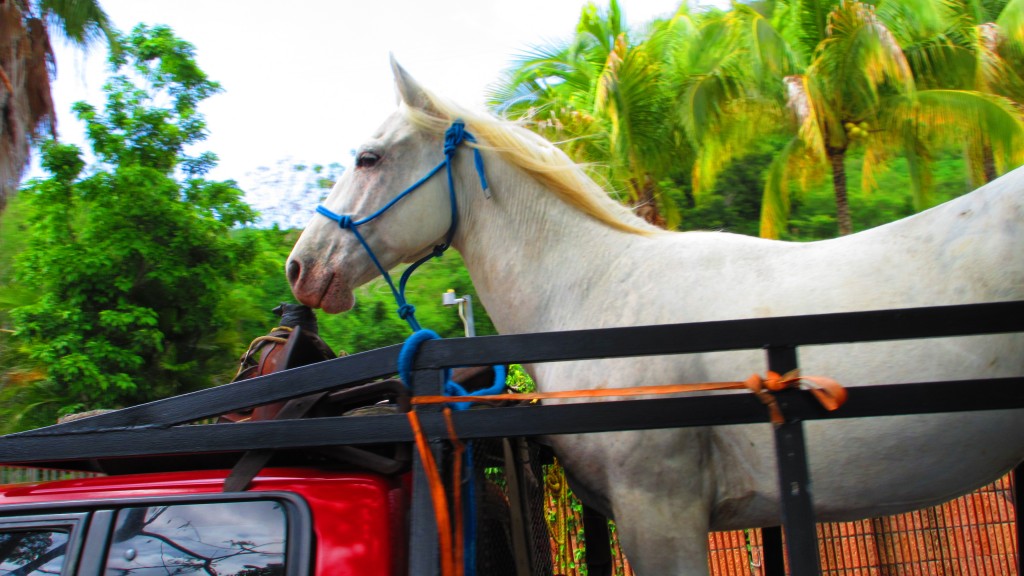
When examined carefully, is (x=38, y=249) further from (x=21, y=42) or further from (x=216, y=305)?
(x=21, y=42)

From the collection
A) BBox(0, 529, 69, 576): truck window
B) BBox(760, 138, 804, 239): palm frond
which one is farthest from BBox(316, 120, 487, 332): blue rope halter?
BBox(760, 138, 804, 239): palm frond

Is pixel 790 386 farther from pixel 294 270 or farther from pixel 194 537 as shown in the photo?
pixel 294 270

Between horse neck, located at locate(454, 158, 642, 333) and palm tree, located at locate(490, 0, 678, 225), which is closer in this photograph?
horse neck, located at locate(454, 158, 642, 333)

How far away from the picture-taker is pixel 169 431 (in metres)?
1.88

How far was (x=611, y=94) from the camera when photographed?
10719 mm

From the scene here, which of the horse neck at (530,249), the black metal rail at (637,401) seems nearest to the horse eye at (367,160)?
the horse neck at (530,249)

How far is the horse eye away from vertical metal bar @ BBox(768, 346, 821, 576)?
5.31 feet

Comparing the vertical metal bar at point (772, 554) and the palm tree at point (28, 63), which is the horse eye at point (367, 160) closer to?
the vertical metal bar at point (772, 554)

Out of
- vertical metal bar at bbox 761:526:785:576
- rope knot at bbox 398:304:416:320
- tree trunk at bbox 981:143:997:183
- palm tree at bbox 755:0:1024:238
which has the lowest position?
vertical metal bar at bbox 761:526:785:576

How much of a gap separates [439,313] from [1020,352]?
44.7ft

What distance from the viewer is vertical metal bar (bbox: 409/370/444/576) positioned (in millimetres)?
1714

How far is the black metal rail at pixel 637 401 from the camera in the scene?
5.40ft

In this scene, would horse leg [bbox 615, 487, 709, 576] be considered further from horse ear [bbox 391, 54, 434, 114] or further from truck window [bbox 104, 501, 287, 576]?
horse ear [bbox 391, 54, 434, 114]

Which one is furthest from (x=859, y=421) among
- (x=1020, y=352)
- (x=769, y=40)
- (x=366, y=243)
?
(x=769, y=40)
